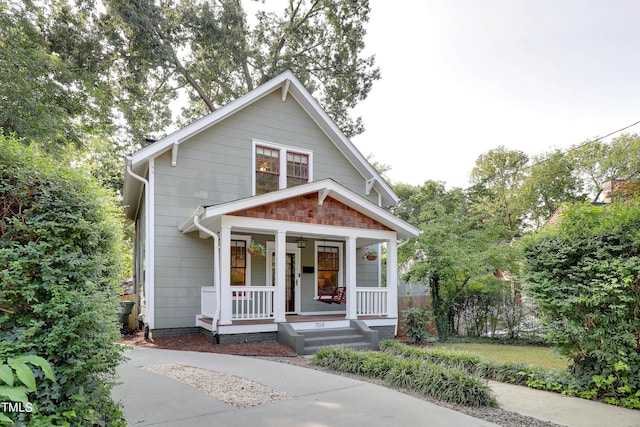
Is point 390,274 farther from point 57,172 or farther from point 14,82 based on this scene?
point 14,82

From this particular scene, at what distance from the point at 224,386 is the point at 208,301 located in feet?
15.8

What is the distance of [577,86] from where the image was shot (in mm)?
14102

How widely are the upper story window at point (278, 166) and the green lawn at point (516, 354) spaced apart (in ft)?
21.2

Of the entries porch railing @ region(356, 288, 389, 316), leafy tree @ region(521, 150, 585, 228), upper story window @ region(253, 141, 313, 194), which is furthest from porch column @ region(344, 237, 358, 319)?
leafy tree @ region(521, 150, 585, 228)

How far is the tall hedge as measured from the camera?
8.24 ft

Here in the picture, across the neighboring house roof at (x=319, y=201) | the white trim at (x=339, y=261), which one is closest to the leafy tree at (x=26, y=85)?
the neighboring house roof at (x=319, y=201)

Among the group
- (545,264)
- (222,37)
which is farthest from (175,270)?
(222,37)

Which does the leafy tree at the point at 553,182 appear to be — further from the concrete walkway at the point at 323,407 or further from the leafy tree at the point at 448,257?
the concrete walkway at the point at 323,407

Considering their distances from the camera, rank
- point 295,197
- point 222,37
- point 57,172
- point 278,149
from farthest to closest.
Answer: point 222,37 → point 278,149 → point 295,197 → point 57,172

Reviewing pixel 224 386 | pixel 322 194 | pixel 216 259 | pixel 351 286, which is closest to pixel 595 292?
pixel 224 386

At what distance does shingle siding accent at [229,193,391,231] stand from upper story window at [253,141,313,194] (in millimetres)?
1978

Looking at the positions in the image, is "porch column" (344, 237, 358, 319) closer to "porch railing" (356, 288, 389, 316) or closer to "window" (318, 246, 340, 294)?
"porch railing" (356, 288, 389, 316)

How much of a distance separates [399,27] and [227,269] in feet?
30.3

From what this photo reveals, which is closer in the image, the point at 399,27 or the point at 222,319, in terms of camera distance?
the point at 222,319
